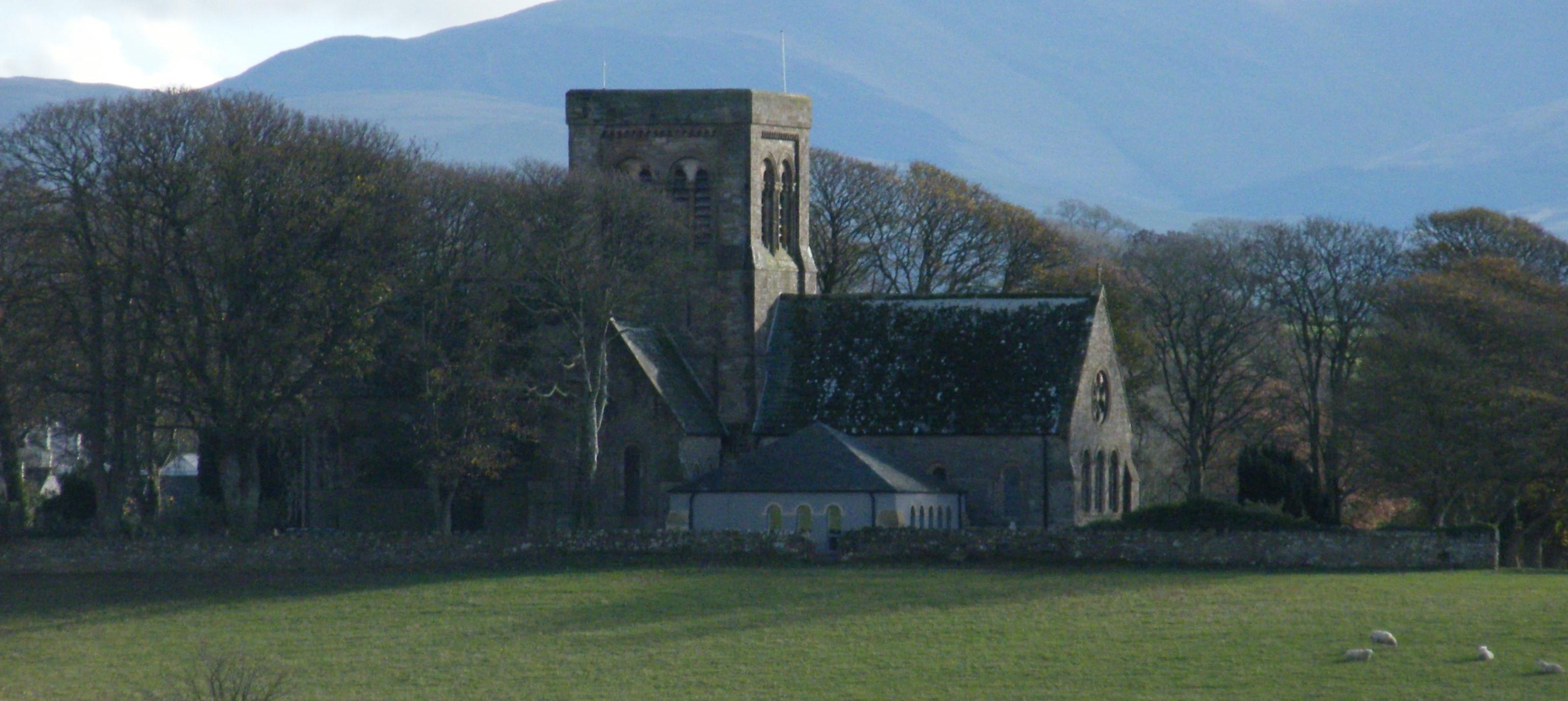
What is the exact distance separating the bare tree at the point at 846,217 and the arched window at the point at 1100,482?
23.7m

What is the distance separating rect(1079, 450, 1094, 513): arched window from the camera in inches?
2183

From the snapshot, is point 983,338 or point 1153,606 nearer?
point 1153,606

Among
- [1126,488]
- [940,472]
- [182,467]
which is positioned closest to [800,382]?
[940,472]

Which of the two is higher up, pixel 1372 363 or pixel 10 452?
pixel 1372 363

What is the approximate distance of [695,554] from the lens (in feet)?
159

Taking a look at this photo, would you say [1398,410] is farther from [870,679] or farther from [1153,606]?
[870,679]

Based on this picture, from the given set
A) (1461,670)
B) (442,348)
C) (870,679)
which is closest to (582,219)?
(442,348)

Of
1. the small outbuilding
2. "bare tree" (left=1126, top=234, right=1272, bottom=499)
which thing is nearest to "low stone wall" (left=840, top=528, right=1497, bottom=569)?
the small outbuilding

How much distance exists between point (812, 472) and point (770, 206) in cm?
1167

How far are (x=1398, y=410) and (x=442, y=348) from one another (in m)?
24.7

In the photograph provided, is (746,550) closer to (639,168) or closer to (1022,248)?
(639,168)

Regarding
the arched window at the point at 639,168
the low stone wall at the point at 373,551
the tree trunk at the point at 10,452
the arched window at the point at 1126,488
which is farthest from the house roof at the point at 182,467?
the arched window at the point at 1126,488

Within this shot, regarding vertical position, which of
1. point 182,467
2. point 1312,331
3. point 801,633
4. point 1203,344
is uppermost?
point 1312,331

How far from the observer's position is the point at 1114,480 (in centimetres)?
5812
